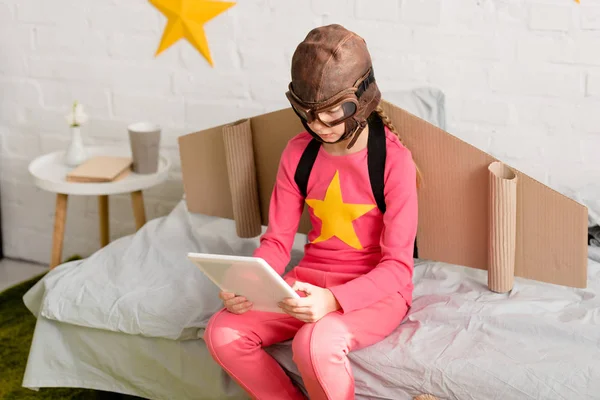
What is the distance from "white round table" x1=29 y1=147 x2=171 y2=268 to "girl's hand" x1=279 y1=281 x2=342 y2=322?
2.81ft

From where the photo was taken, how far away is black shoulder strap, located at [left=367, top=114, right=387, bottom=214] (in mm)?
1372

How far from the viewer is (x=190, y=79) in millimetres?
2186

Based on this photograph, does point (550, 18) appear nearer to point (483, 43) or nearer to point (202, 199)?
point (483, 43)

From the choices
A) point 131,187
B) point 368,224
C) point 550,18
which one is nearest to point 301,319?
point 368,224

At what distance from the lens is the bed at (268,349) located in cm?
124

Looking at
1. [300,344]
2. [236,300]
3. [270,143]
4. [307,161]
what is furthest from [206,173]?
[300,344]

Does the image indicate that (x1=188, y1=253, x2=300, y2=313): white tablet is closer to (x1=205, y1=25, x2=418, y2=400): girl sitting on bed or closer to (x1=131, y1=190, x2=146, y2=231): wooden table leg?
(x1=205, y1=25, x2=418, y2=400): girl sitting on bed

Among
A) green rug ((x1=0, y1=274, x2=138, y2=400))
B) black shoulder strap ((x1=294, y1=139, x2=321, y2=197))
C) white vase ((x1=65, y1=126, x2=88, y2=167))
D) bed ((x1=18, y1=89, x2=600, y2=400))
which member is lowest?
green rug ((x1=0, y1=274, x2=138, y2=400))

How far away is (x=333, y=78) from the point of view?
4.07ft

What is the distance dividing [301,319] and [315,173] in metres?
0.30

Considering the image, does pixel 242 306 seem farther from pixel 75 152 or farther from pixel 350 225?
pixel 75 152

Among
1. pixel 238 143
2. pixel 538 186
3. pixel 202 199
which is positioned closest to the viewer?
pixel 538 186

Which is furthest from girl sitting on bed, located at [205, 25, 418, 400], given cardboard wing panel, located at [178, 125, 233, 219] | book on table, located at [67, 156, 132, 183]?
book on table, located at [67, 156, 132, 183]

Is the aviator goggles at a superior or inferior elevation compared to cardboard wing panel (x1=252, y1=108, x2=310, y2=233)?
superior
